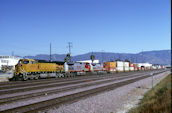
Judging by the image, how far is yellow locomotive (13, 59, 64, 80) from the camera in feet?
83.6

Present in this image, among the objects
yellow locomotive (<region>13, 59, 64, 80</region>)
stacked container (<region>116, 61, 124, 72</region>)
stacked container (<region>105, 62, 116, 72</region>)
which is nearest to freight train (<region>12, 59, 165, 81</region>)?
yellow locomotive (<region>13, 59, 64, 80</region>)

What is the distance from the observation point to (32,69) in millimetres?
26750

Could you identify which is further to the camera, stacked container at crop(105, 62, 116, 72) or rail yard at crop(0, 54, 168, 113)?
stacked container at crop(105, 62, 116, 72)

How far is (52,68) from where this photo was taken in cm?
3127

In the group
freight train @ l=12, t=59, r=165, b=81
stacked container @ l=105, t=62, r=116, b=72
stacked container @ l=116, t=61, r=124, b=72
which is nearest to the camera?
freight train @ l=12, t=59, r=165, b=81

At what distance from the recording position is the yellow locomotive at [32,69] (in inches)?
1003

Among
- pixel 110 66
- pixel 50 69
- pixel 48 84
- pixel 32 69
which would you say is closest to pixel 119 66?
pixel 110 66

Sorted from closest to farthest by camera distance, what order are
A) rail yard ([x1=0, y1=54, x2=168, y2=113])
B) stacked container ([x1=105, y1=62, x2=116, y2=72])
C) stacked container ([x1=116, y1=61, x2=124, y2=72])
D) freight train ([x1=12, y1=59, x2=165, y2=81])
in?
rail yard ([x1=0, y1=54, x2=168, y2=113]) → freight train ([x1=12, y1=59, x2=165, y2=81]) → stacked container ([x1=105, y1=62, x2=116, y2=72]) → stacked container ([x1=116, y1=61, x2=124, y2=72])

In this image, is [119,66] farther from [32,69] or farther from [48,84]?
[48,84]

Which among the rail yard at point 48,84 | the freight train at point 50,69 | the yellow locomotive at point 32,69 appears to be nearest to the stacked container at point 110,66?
the freight train at point 50,69

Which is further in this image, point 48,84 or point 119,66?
point 119,66

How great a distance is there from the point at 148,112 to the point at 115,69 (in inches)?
2121

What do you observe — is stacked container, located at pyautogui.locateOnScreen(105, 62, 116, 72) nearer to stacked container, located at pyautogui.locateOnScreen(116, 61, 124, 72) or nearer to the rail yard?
stacked container, located at pyautogui.locateOnScreen(116, 61, 124, 72)

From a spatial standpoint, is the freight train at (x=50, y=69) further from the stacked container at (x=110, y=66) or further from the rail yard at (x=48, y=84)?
the stacked container at (x=110, y=66)
